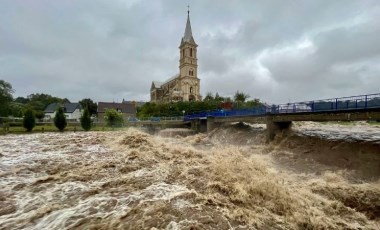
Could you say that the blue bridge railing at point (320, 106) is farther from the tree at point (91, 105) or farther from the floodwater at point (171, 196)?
the tree at point (91, 105)

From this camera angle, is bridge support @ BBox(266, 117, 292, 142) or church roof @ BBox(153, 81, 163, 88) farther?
church roof @ BBox(153, 81, 163, 88)

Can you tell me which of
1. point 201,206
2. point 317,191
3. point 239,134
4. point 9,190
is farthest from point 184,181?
point 239,134

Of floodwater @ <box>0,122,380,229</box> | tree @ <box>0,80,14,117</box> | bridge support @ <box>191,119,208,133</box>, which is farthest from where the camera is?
tree @ <box>0,80,14,117</box>

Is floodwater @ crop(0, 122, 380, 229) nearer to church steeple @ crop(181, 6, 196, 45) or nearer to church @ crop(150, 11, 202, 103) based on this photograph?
church @ crop(150, 11, 202, 103)

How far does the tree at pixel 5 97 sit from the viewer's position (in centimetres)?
6662

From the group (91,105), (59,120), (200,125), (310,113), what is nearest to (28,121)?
(59,120)

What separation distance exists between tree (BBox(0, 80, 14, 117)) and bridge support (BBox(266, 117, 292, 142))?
70936mm

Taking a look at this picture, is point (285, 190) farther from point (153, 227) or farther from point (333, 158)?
point (333, 158)

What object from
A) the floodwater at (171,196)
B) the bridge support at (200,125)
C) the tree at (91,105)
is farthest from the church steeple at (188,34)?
the floodwater at (171,196)

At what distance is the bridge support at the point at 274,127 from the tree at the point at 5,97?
70.9m

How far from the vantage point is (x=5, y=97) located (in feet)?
222

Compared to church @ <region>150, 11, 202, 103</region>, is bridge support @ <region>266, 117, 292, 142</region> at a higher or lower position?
lower

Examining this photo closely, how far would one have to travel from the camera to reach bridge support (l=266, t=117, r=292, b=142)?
27375 millimetres

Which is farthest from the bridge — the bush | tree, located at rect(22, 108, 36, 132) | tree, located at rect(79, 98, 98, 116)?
tree, located at rect(79, 98, 98, 116)
